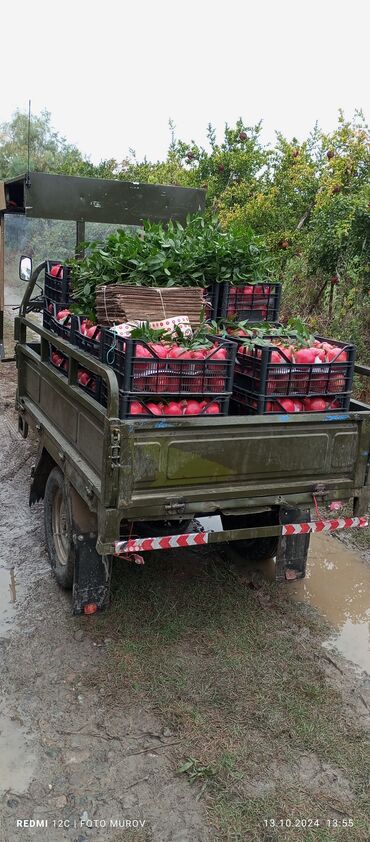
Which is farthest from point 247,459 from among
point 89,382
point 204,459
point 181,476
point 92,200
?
point 92,200

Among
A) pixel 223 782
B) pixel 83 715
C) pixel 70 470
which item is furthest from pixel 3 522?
pixel 223 782

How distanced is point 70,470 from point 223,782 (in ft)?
6.57

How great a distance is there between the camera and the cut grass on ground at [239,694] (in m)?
3.06

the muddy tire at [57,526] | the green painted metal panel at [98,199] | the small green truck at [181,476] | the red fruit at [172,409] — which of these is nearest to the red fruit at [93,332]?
the small green truck at [181,476]

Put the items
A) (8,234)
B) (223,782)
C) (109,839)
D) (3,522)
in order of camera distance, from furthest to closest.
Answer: (8,234), (3,522), (223,782), (109,839)

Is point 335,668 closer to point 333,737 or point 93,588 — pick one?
point 333,737

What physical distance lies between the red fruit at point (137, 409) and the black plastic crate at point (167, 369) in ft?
0.24

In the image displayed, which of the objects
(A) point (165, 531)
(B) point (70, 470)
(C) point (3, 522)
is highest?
(B) point (70, 470)

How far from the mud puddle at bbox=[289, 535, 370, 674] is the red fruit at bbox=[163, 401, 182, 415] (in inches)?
69.0

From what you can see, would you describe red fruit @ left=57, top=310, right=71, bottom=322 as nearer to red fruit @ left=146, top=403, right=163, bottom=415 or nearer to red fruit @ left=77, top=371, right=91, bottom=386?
red fruit @ left=77, top=371, right=91, bottom=386

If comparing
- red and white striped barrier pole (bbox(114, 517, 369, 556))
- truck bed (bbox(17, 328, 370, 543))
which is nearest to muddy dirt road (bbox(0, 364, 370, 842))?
red and white striped barrier pole (bbox(114, 517, 369, 556))

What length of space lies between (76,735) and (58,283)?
344 cm

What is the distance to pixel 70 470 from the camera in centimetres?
437

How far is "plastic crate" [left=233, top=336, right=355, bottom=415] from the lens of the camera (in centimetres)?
409
